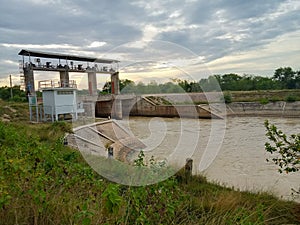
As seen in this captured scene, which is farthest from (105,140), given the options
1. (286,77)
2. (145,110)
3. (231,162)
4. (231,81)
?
(286,77)

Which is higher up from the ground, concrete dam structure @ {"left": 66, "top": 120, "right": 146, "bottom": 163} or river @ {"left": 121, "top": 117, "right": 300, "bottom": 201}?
concrete dam structure @ {"left": 66, "top": 120, "right": 146, "bottom": 163}

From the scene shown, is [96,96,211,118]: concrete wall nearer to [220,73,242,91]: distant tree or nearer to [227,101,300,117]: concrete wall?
[227,101,300,117]: concrete wall

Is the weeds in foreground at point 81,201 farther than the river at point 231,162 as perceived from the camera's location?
No

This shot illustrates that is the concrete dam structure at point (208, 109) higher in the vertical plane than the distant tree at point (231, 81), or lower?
lower

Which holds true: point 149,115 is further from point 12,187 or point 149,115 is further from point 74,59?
point 12,187

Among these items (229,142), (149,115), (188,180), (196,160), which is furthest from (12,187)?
(149,115)

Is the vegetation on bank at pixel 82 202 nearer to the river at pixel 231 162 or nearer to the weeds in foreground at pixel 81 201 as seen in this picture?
the weeds in foreground at pixel 81 201

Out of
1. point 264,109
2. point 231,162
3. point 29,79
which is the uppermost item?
point 29,79

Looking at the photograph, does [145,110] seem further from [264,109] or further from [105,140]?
[105,140]

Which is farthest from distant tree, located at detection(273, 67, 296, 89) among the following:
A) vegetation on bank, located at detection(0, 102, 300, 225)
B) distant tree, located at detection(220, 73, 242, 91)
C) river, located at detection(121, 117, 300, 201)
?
vegetation on bank, located at detection(0, 102, 300, 225)

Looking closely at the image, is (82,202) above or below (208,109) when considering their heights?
above

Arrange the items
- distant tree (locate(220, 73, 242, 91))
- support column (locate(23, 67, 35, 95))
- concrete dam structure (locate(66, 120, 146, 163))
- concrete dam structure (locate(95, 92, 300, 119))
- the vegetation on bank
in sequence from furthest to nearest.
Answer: distant tree (locate(220, 73, 242, 91)) → concrete dam structure (locate(95, 92, 300, 119)) → support column (locate(23, 67, 35, 95)) → concrete dam structure (locate(66, 120, 146, 163)) → the vegetation on bank

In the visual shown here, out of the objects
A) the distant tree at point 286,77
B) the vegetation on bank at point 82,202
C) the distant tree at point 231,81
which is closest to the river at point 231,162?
the vegetation on bank at point 82,202

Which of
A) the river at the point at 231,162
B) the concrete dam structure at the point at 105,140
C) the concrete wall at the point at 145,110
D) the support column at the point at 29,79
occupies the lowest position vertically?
the river at the point at 231,162
